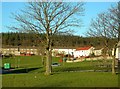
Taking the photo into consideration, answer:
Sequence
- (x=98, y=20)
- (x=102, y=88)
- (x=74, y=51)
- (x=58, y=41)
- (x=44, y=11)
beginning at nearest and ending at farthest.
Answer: (x=102, y=88) → (x=44, y=11) → (x=58, y=41) → (x=98, y=20) → (x=74, y=51)

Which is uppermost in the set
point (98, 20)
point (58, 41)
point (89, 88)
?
point (98, 20)

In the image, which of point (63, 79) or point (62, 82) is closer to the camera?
point (62, 82)

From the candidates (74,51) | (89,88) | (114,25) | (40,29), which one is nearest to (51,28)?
(40,29)

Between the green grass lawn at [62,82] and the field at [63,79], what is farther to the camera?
the field at [63,79]

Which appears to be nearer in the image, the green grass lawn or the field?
the green grass lawn

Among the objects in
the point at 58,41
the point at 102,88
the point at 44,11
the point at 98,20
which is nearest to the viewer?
the point at 102,88

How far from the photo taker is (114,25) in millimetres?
29891

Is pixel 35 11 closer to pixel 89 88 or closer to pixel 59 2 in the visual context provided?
pixel 59 2

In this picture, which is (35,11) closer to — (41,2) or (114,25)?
(41,2)

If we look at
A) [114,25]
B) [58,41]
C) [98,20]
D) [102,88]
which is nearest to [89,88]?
[102,88]

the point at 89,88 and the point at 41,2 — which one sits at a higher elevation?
the point at 41,2

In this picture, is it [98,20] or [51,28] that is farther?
[98,20]

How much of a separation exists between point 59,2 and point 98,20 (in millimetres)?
7777

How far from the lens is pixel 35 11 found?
29953 millimetres
